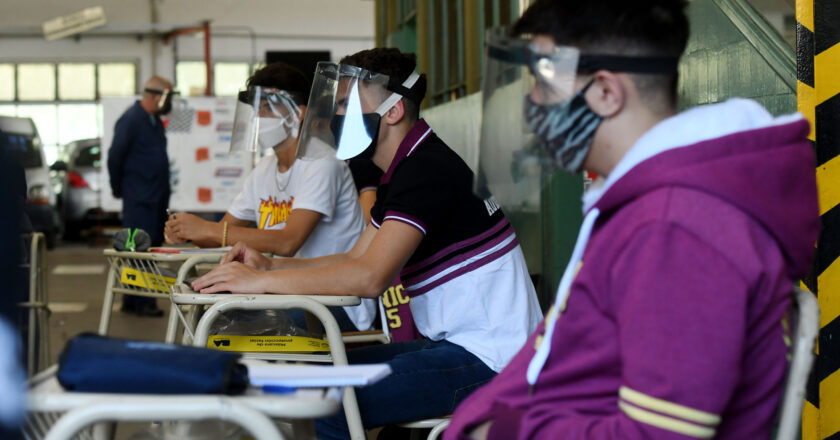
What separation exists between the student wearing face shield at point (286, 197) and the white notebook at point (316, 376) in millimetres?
1613

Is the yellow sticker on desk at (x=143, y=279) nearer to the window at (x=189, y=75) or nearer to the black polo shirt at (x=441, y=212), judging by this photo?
the black polo shirt at (x=441, y=212)

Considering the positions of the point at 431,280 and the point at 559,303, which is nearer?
the point at 559,303

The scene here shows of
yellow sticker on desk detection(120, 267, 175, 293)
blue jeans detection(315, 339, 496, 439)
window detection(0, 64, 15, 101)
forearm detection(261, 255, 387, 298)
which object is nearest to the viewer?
blue jeans detection(315, 339, 496, 439)

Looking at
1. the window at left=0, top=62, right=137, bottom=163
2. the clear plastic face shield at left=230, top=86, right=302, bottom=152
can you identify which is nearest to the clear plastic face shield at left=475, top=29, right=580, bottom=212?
the clear plastic face shield at left=230, top=86, right=302, bottom=152

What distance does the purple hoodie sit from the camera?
3.08ft

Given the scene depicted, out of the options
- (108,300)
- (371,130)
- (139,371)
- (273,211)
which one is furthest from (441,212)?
(108,300)

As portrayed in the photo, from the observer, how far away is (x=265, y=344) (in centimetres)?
227

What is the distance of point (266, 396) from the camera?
111 centimetres

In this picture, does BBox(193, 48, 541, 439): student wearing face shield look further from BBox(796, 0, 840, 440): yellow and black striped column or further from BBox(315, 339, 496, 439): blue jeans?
BBox(796, 0, 840, 440): yellow and black striped column

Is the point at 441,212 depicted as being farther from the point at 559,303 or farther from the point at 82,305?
the point at 82,305

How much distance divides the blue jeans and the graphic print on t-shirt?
4.37ft

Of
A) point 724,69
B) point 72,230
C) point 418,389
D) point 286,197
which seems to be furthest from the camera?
point 72,230

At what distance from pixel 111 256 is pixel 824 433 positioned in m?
2.08

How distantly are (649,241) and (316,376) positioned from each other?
1.45 ft
